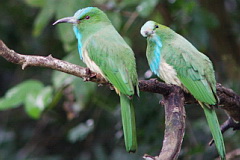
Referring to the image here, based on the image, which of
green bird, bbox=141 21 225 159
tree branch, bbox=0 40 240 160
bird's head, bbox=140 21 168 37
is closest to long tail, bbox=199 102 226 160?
green bird, bbox=141 21 225 159

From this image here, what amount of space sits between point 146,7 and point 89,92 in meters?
0.66

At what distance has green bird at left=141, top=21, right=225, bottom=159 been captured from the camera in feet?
8.71

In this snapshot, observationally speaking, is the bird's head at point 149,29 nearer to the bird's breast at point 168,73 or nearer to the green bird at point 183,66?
the green bird at point 183,66

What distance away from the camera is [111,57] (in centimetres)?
271

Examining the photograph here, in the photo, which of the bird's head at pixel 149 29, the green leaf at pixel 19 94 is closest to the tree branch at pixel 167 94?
the bird's head at pixel 149 29

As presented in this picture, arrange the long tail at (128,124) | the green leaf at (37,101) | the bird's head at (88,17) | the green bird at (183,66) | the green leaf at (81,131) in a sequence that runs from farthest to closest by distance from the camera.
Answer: the green leaf at (81,131), the green leaf at (37,101), the bird's head at (88,17), the green bird at (183,66), the long tail at (128,124)

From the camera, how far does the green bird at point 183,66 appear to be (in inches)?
105

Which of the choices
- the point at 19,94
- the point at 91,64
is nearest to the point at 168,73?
the point at 91,64

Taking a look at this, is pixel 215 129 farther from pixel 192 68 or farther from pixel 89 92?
pixel 89 92

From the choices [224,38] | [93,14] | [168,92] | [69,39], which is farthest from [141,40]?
[168,92]

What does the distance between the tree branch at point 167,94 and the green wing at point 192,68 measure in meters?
0.08

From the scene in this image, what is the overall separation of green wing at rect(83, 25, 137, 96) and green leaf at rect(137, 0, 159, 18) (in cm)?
75

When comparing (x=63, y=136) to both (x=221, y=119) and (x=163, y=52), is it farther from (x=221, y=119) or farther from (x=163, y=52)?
(x=163, y=52)

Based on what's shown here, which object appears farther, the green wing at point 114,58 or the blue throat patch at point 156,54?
the blue throat patch at point 156,54
